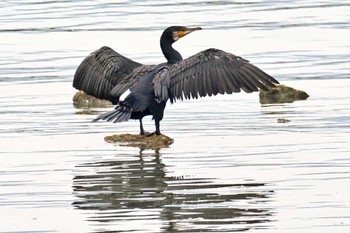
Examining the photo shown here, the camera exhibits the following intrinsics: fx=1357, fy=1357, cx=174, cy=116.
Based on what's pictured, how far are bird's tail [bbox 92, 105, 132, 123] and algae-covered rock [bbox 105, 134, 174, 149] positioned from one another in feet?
1.21

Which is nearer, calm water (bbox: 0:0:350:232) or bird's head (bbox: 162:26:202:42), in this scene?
calm water (bbox: 0:0:350:232)

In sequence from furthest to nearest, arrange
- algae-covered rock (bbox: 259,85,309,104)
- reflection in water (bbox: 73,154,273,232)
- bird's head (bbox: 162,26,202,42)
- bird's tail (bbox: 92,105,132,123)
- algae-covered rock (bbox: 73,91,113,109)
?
algae-covered rock (bbox: 73,91,113,109), algae-covered rock (bbox: 259,85,309,104), bird's head (bbox: 162,26,202,42), bird's tail (bbox: 92,105,132,123), reflection in water (bbox: 73,154,273,232)

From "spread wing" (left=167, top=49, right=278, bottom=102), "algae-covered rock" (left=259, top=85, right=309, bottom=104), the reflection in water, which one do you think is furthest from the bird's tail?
"algae-covered rock" (left=259, top=85, right=309, bottom=104)

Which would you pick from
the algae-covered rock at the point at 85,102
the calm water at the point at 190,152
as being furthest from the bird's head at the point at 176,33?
the algae-covered rock at the point at 85,102

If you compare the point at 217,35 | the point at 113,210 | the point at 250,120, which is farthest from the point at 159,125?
the point at 217,35

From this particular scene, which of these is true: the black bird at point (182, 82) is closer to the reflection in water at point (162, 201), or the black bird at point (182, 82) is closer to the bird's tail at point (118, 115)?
the bird's tail at point (118, 115)

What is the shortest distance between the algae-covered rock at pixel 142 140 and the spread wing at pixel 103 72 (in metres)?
0.91

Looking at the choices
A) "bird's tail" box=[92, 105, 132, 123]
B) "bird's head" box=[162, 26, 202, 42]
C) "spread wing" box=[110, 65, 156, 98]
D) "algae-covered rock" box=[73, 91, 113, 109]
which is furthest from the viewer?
"algae-covered rock" box=[73, 91, 113, 109]

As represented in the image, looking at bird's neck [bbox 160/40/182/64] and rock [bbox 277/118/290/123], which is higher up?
bird's neck [bbox 160/40/182/64]

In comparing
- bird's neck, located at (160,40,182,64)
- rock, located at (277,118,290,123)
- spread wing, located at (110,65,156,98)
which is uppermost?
bird's neck, located at (160,40,182,64)

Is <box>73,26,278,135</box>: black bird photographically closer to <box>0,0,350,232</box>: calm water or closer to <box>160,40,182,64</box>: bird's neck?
<box>160,40,182,64</box>: bird's neck

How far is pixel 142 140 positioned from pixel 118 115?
534 mm

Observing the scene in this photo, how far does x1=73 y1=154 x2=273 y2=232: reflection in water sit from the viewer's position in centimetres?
1037

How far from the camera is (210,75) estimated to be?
48.5ft
